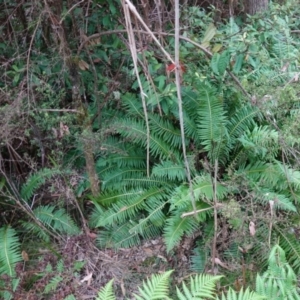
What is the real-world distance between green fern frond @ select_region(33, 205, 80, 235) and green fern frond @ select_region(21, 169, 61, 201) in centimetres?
18

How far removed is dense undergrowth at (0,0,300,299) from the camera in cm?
292

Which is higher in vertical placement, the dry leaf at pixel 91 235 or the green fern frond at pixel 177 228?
the green fern frond at pixel 177 228

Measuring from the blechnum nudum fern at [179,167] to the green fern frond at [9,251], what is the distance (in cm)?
63

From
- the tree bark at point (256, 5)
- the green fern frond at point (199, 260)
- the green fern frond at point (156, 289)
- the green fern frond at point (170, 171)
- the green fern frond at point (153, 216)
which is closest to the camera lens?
the green fern frond at point (156, 289)

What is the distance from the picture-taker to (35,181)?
3268mm

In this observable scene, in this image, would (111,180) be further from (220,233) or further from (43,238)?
(220,233)

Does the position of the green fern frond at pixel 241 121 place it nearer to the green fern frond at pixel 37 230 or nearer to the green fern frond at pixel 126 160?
the green fern frond at pixel 126 160

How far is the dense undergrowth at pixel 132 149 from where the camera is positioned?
2920 millimetres

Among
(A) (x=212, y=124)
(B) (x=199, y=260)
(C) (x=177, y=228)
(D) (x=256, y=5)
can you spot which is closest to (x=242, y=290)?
(B) (x=199, y=260)

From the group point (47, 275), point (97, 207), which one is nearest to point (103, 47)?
point (97, 207)

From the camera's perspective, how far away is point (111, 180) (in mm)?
3451

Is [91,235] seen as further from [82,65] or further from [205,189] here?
[82,65]

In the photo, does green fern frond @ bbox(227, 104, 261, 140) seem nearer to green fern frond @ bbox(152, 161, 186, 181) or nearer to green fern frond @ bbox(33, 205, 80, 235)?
green fern frond @ bbox(152, 161, 186, 181)

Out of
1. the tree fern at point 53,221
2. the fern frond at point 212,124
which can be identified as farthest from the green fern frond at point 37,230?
the fern frond at point 212,124
